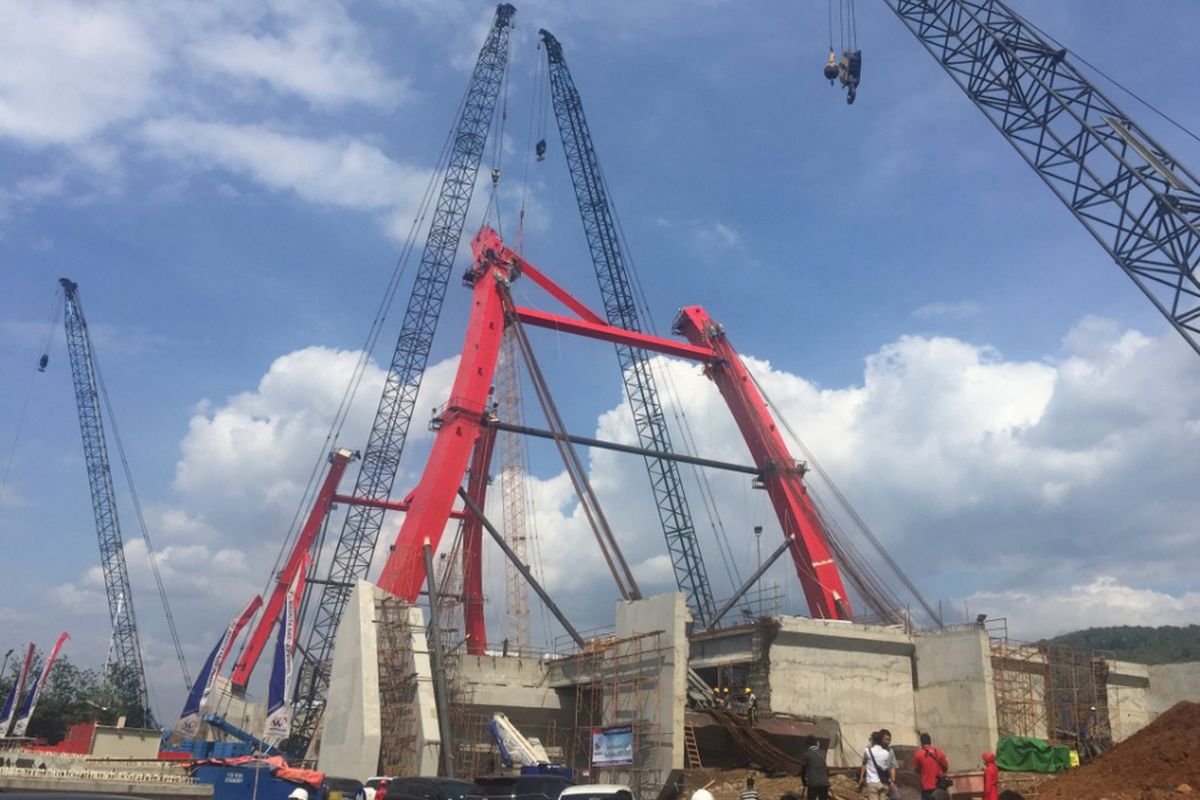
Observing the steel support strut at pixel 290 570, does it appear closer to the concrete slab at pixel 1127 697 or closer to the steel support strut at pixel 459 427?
the steel support strut at pixel 459 427

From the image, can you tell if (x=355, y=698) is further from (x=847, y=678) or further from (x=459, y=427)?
(x=847, y=678)

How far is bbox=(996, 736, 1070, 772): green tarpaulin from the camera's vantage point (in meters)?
27.2

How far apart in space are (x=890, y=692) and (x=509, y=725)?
1389cm

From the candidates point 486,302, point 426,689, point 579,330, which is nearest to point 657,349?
point 579,330

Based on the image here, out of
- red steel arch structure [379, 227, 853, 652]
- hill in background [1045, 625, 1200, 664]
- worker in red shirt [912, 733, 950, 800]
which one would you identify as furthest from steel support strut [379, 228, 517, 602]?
hill in background [1045, 625, 1200, 664]

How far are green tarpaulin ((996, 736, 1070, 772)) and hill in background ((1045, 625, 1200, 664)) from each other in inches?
3289

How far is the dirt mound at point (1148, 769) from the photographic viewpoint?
16219 mm

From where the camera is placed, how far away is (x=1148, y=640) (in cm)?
12675

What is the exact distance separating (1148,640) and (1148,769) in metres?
130

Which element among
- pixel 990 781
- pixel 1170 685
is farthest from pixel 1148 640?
pixel 990 781

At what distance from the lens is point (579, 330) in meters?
44.3

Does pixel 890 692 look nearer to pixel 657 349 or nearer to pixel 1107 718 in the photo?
pixel 1107 718

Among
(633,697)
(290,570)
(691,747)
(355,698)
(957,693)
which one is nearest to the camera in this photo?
(691,747)

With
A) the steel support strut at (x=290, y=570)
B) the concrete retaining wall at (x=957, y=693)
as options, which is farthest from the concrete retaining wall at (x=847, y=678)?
the steel support strut at (x=290, y=570)
